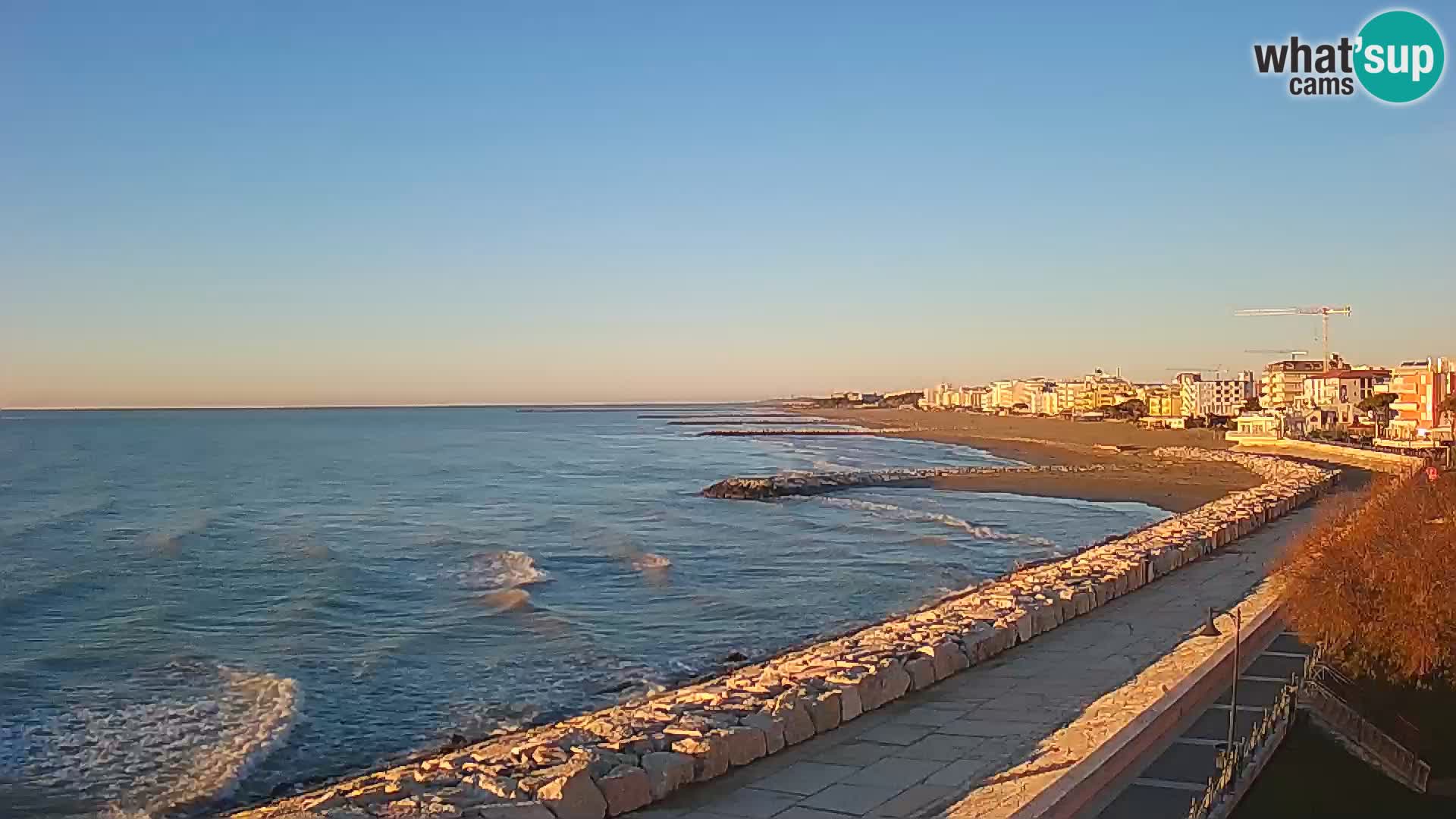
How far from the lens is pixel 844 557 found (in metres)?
27.8

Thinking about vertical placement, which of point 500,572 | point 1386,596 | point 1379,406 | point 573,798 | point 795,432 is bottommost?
point 795,432

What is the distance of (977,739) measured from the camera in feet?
35.6

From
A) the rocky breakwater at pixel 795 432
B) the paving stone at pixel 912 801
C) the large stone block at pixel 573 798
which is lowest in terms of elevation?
the rocky breakwater at pixel 795 432

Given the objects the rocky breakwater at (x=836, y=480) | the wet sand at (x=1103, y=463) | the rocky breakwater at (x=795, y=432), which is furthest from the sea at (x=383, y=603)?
the rocky breakwater at (x=795, y=432)

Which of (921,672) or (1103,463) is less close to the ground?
(921,672)

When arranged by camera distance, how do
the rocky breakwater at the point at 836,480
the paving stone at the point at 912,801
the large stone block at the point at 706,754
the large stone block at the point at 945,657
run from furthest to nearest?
the rocky breakwater at the point at 836,480 → the large stone block at the point at 945,657 → the large stone block at the point at 706,754 → the paving stone at the point at 912,801

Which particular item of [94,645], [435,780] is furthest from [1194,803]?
[94,645]

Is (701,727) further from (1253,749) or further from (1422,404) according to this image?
(1422,404)

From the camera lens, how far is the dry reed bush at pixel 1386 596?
35.7 ft

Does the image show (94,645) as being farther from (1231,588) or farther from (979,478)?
(979,478)

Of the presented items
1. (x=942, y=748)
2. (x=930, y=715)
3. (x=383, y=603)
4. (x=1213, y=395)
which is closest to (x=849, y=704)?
(x=930, y=715)

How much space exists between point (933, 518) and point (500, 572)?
48.5 feet

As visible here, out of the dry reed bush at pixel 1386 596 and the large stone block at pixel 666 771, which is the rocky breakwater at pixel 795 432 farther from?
the large stone block at pixel 666 771

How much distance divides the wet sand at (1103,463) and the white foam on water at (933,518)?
22.8 ft
